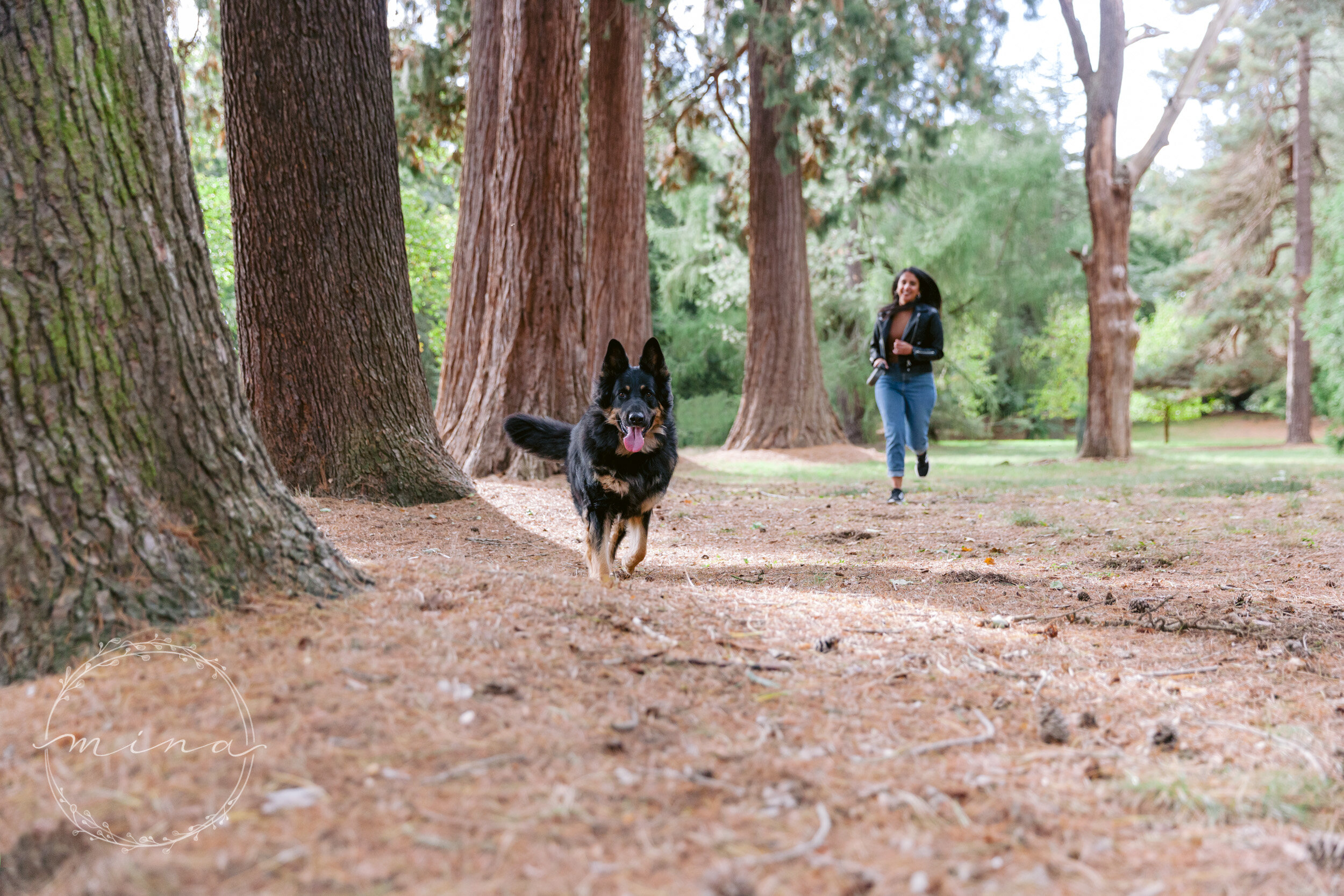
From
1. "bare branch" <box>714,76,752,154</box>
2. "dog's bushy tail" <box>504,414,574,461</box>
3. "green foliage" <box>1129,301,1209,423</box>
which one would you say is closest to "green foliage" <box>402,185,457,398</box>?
"bare branch" <box>714,76,752,154</box>

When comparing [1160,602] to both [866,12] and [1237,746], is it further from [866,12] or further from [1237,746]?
[866,12]

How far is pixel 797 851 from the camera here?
70.2 inches

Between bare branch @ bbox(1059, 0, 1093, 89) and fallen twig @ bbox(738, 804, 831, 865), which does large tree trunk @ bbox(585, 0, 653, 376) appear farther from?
fallen twig @ bbox(738, 804, 831, 865)

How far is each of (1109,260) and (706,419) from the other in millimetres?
11478

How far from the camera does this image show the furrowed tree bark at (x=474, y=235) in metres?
9.26

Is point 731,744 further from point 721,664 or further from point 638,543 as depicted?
point 638,543

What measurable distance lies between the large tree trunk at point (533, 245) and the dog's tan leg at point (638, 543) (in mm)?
3857

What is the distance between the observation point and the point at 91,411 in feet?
8.36

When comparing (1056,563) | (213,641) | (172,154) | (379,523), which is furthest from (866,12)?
(213,641)

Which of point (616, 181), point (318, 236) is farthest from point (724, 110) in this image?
point (318, 236)

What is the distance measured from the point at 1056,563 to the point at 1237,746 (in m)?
3.03

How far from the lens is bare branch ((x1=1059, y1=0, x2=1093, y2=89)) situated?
14.7 metres

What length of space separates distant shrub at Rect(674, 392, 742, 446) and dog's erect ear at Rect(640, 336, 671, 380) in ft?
59.4

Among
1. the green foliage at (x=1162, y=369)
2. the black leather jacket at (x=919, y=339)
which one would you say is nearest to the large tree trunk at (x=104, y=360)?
the black leather jacket at (x=919, y=339)
